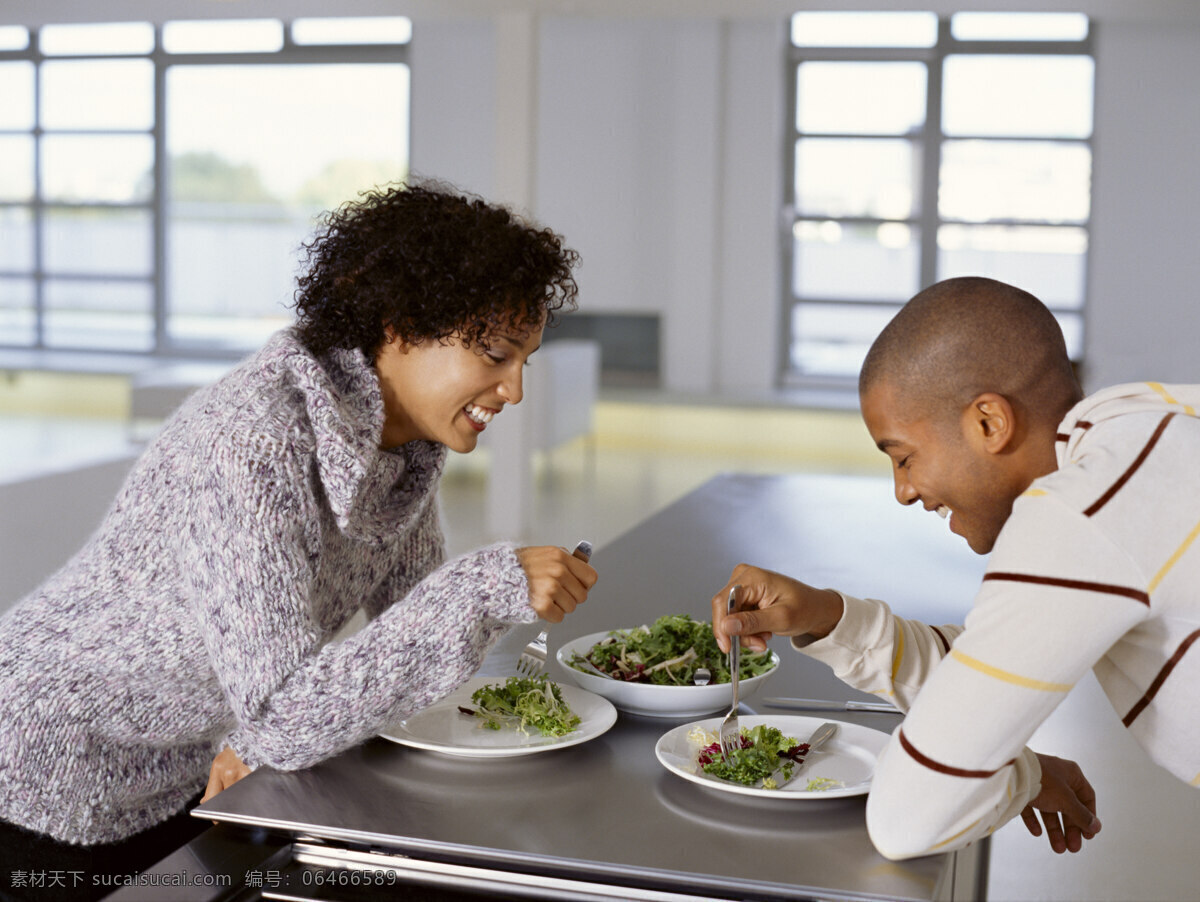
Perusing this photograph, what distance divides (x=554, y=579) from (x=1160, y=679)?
549 millimetres

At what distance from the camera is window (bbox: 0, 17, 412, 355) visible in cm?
984

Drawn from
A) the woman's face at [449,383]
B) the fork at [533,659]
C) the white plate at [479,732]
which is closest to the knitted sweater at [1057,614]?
the white plate at [479,732]

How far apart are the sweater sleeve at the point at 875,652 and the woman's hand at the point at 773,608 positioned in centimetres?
1

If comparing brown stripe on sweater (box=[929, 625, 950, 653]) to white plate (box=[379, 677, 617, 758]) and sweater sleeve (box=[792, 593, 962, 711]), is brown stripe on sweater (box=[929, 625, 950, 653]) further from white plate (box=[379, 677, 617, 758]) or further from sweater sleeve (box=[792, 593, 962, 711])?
white plate (box=[379, 677, 617, 758])

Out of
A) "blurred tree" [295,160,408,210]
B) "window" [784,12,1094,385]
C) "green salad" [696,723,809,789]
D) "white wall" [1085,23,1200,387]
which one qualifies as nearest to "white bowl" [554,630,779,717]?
"green salad" [696,723,809,789]

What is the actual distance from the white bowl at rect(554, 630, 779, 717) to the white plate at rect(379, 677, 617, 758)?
18 millimetres

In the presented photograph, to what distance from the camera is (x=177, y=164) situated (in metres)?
10.5

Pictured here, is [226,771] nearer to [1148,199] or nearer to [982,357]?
[982,357]

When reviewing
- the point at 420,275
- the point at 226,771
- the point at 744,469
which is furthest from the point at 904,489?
the point at 744,469

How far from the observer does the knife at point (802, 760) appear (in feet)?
3.78

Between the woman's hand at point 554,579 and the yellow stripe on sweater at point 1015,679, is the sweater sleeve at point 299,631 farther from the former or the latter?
the yellow stripe on sweater at point 1015,679

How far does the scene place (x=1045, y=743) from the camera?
1762mm

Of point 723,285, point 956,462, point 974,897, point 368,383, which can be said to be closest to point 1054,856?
point 974,897

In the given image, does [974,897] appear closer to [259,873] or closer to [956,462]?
[956,462]
